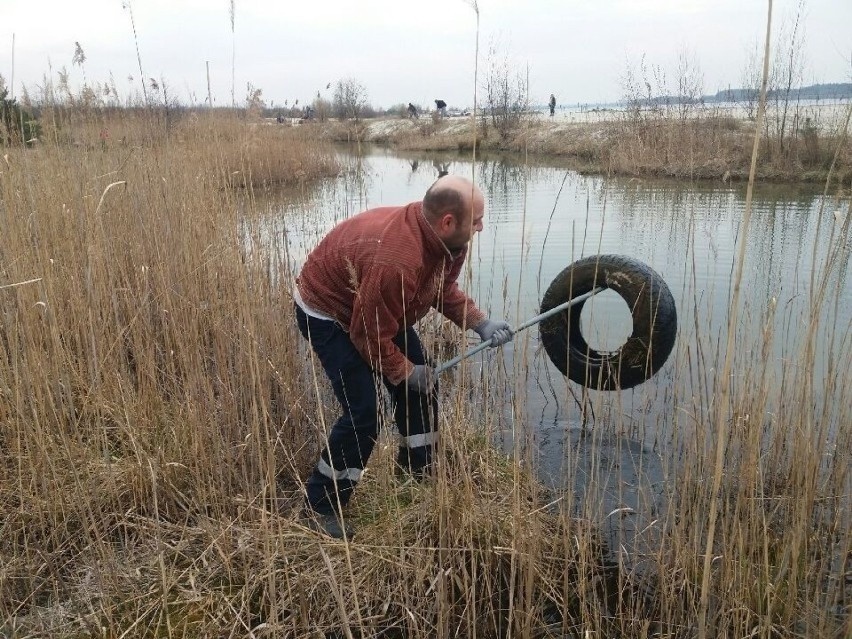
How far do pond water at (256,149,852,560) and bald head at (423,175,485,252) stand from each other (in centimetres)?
18

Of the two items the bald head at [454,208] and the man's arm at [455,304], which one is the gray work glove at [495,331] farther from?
the bald head at [454,208]

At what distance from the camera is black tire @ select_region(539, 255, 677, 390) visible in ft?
9.71

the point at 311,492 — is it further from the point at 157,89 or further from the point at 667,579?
the point at 157,89

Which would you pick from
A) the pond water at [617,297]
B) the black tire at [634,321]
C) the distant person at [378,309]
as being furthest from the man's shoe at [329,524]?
the black tire at [634,321]

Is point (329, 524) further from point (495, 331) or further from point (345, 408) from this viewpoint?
point (495, 331)

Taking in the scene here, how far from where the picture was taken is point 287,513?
2746 mm

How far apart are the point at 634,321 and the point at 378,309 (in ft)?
4.68

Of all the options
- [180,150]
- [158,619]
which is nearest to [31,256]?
A: [158,619]

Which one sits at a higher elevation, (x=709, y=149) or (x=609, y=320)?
(x=709, y=149)

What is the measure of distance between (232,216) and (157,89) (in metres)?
1.09

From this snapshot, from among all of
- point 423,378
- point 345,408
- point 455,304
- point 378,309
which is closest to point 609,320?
point 455,304

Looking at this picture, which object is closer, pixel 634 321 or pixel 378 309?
pixel 378 309

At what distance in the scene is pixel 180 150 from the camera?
5.36 m

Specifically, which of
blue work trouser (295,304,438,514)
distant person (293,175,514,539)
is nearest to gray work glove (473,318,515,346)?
distant person (293,175,514,539)
